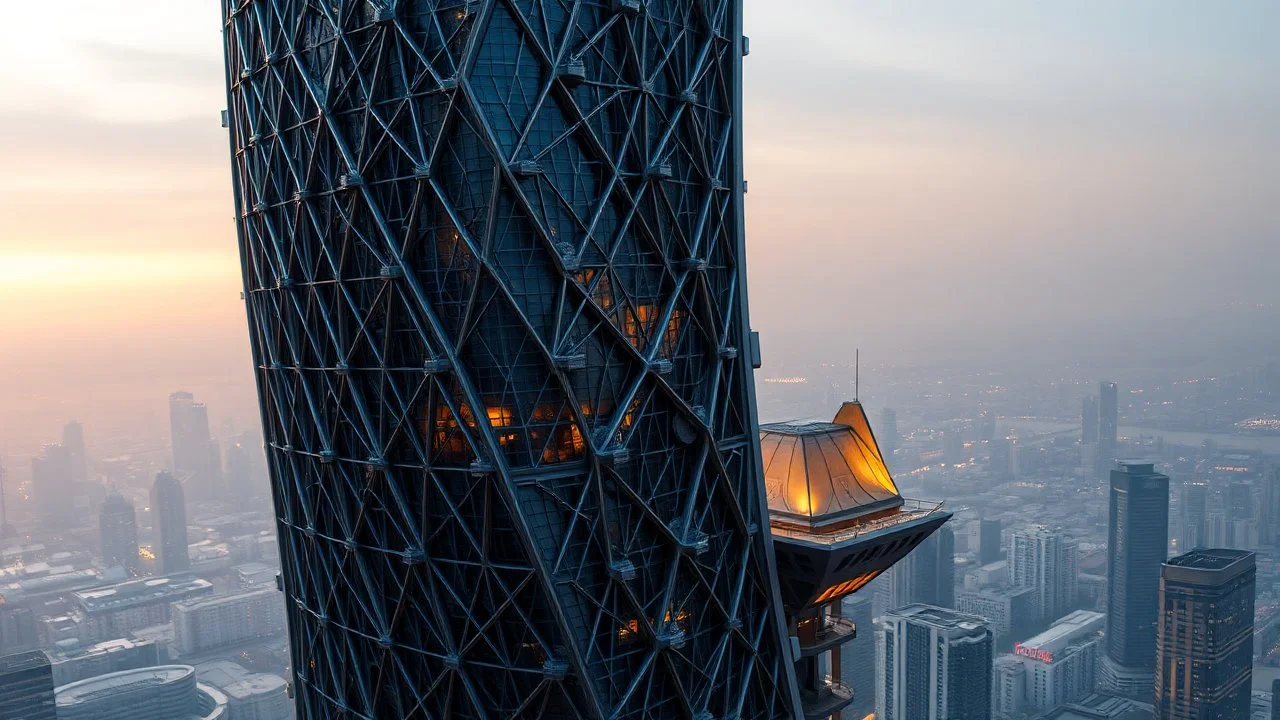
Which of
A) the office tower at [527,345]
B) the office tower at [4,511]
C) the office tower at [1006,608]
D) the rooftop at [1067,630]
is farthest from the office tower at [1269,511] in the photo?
the office tower at [4,511]

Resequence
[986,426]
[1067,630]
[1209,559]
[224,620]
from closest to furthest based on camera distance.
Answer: [224,620], [1209,559], [1067,630], [986,426]

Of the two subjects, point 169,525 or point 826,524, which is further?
point 169,525

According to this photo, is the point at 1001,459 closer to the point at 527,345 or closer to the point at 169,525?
the point at 169,525

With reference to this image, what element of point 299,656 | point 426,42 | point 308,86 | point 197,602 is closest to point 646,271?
point 426,42

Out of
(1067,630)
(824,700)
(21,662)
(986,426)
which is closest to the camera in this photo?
(824,700)

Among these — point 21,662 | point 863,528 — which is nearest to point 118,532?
point 21,662

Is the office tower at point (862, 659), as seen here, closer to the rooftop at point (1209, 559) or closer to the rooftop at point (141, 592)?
the rooftop at point (1209, 559)
